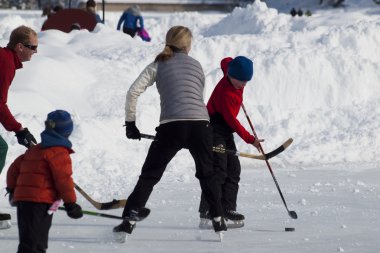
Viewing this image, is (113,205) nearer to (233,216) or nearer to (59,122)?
(233,216)

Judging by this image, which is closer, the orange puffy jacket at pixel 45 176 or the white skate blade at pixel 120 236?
the orange puffy jacket at pixel 45 176

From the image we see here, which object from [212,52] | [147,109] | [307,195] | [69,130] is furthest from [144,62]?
[69,130]

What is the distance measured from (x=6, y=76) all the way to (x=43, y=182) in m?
1.65

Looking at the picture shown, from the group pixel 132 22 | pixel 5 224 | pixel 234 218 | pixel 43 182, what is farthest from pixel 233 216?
pixel 132 22

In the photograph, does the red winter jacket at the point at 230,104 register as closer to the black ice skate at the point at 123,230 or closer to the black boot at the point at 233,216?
the black boot at the point at 233,216

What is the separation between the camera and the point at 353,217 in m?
7.10

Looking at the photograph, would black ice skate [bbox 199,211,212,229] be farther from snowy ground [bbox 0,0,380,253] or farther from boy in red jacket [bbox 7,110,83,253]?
boy in red jacket [bbox 7,110,83,253]

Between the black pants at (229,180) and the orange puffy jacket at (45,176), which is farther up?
the orange puffy jacket at (45,176)

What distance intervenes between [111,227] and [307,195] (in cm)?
214

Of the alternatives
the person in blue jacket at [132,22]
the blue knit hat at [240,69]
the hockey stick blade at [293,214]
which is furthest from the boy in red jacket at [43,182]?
the person in blue jacket at [132,22]

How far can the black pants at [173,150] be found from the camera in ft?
19.8

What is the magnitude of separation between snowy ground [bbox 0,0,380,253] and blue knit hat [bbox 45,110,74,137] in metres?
1.37

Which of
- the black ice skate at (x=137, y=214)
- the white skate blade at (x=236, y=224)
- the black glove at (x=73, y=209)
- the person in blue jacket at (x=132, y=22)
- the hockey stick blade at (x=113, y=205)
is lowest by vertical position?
the person in blue jacket at (x=132, y=22)

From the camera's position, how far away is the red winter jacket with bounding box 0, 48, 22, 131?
20.2 feet
